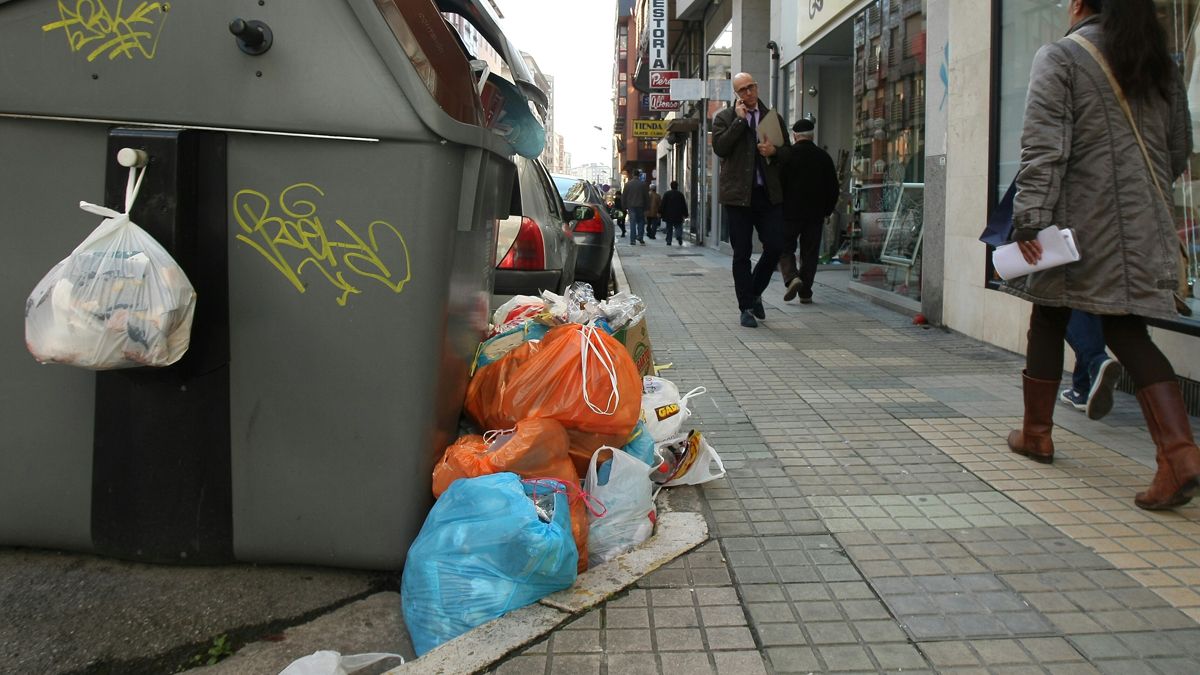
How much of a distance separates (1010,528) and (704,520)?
1051 millimetres

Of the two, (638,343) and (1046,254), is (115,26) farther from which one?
(1046,254)

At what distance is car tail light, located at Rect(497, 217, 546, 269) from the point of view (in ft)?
20.5

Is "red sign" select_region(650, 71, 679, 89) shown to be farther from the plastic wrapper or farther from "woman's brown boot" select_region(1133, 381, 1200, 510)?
"woman's brown boot" select_region(1133, 381, 1200, 510)

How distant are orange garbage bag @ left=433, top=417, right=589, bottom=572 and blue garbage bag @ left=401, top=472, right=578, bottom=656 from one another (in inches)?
7.4

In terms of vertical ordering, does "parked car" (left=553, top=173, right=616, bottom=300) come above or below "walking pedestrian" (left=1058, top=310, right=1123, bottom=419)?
above

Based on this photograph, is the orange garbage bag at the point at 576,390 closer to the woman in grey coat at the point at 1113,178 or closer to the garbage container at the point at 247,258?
the garbage container at the point at 247,258

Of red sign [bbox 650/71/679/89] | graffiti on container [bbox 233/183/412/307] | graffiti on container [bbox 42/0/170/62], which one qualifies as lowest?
graffiti on container [bbox 233/183/412/307]

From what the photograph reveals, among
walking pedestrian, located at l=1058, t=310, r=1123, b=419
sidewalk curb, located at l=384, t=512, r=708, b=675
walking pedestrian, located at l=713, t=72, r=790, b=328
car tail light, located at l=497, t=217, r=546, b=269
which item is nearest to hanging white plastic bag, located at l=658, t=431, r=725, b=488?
sidewalk curb, located at l=384, t=512, r=708, b=675

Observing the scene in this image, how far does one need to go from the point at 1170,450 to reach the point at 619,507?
194cm

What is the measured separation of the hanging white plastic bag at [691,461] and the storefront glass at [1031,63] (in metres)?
3.01

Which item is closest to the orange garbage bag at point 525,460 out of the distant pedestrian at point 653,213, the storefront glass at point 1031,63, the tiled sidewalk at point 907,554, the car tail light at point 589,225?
the tiled sidewalk at point 907,554

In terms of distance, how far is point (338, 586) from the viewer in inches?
117

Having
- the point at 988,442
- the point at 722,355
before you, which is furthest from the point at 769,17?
the point at 988,442

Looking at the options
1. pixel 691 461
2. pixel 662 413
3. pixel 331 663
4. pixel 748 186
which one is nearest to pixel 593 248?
pixel 748 186
